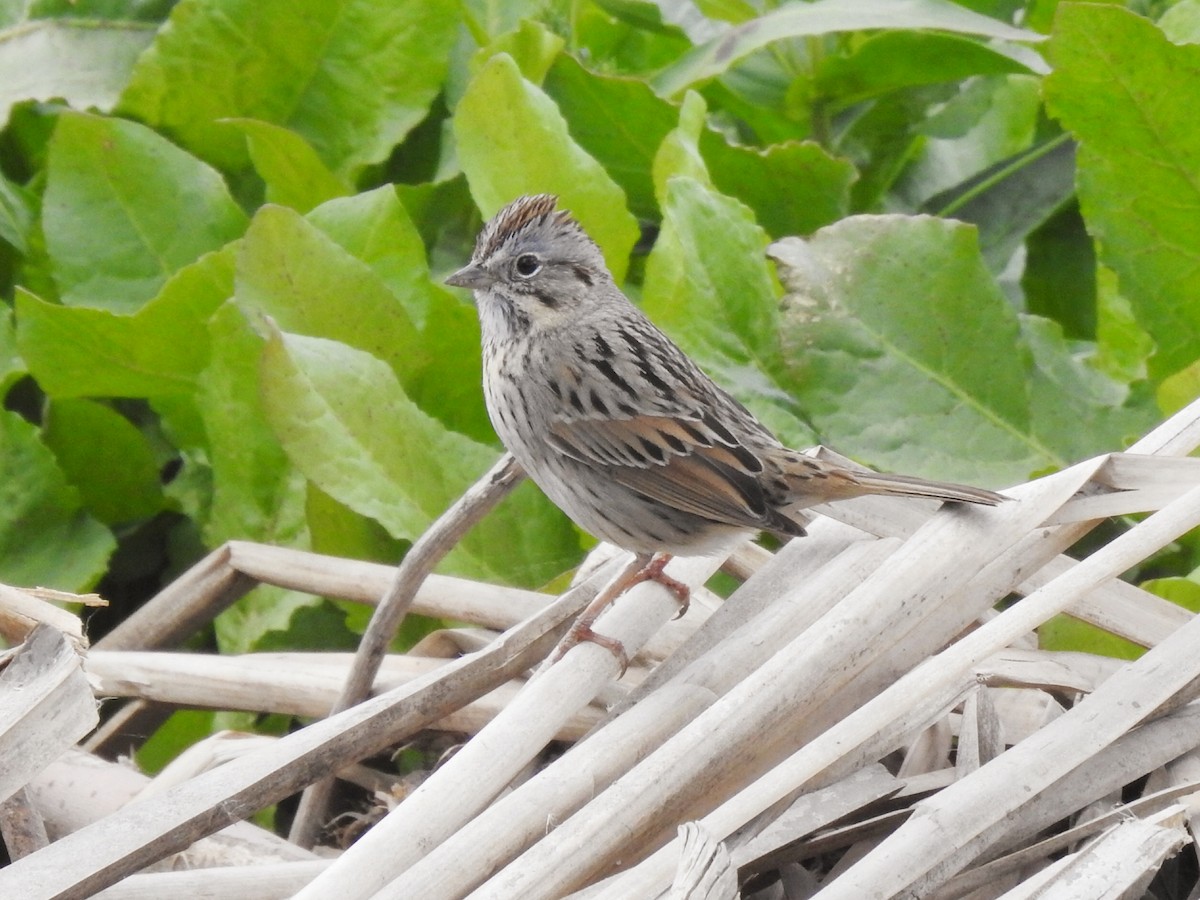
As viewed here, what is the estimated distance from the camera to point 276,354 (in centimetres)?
270

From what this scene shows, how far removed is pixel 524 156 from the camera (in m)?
3.19

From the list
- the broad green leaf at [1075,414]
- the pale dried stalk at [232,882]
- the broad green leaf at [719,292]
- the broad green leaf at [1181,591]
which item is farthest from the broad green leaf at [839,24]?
the pale dried stalk at [232,882]

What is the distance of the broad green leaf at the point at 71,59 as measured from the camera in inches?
139

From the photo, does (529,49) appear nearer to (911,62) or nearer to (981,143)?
(911,62)

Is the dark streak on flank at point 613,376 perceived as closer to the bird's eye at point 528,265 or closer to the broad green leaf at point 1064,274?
the bird's eye at point 528,265

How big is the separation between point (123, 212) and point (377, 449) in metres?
0.87

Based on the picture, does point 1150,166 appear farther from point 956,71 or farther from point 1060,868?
point 1060,868

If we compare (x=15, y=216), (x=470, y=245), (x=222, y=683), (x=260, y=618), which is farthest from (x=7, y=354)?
(x=222, y=683)

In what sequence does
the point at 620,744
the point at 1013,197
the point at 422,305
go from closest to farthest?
the point at 620,744, the point at 422,305, the point at 1013,197

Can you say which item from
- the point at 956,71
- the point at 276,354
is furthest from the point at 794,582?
the point at 956,71

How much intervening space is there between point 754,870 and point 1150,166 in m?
1.79

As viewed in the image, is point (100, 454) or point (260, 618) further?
point (100, 454)

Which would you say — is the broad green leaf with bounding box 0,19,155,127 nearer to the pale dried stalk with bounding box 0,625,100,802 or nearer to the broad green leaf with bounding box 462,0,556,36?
the broad green leaf with bounding box 462,0,556,36

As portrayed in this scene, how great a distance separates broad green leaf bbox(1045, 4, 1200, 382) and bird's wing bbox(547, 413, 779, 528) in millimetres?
835
